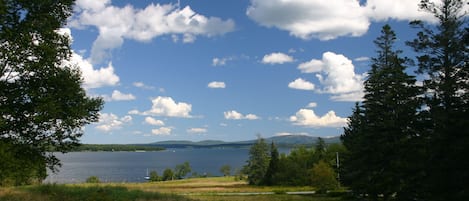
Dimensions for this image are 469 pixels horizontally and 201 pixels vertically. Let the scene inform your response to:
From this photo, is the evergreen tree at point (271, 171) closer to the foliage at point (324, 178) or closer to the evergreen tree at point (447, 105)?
the foliage at point (324, 178)

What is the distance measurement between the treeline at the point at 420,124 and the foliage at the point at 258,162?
6422cm

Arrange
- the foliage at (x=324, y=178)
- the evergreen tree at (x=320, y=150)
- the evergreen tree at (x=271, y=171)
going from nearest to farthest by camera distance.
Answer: the foliage at (x=324, y=178)
the evergreen tree at (x=320, y=150)
the evergreen tree at (x=271, y=171)

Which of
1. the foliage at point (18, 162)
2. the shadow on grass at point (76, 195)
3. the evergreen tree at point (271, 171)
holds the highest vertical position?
the foliage at point (18, 162)

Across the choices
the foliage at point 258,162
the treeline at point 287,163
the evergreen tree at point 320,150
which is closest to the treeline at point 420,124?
the treeline at point 287,163

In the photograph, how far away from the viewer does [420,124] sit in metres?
32.6

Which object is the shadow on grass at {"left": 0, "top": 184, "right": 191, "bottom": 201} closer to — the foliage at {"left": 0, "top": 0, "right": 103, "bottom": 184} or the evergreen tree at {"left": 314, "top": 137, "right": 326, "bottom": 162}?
the foliage at {"left": 0, "top": 0, "right": 103, "bottom": 184}

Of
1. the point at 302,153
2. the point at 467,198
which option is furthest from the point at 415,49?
the point at 302,153

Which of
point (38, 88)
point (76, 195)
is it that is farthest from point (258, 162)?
point (38, 88)

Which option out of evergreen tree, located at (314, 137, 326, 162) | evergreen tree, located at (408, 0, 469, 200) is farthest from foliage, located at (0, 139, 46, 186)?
evergreen tree, located at (314, 137, 326, 162)

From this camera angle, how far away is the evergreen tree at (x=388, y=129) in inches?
1292

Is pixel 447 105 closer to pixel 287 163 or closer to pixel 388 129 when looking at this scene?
pixel 388 129

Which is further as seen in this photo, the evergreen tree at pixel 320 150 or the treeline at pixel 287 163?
the evergreen tree at pixel 320 150

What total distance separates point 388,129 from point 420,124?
7.88ft

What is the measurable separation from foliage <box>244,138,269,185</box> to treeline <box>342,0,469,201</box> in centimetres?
6422
